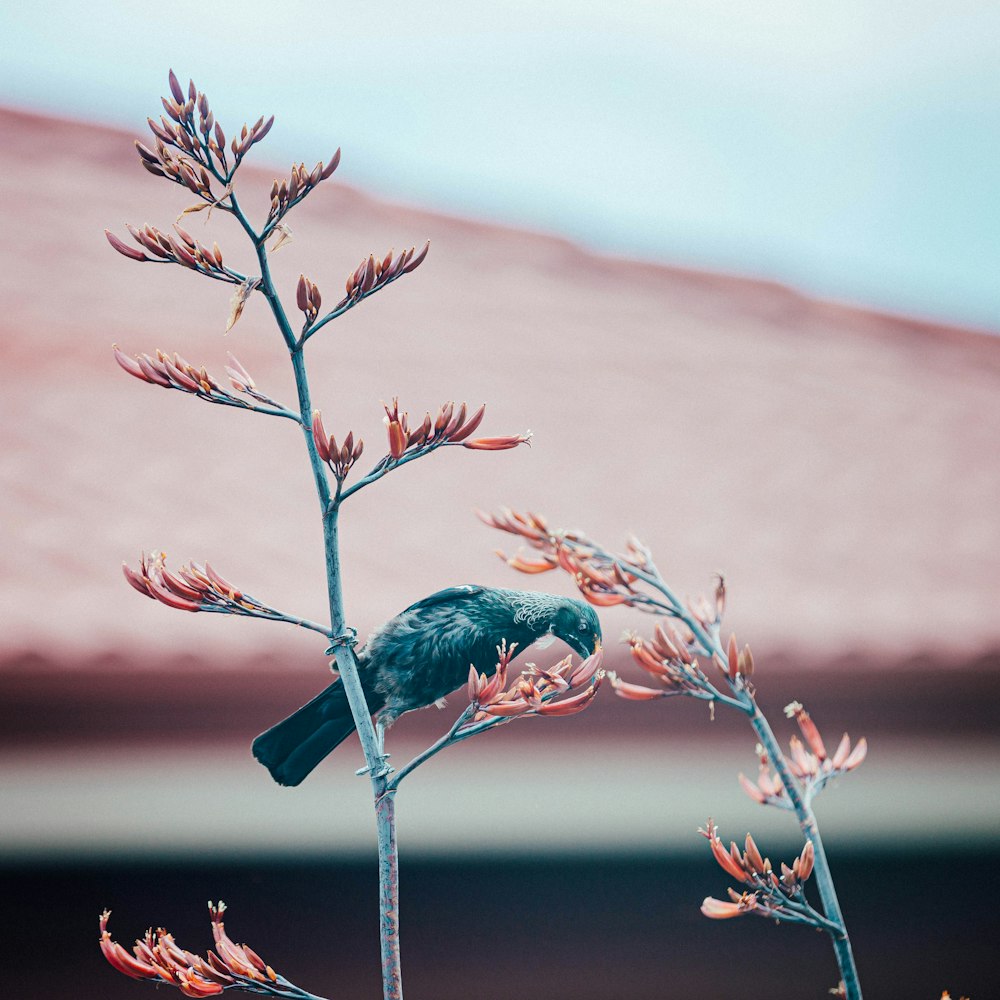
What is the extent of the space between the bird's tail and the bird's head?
14.8 inches

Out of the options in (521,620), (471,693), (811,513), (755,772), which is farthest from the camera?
(811,513)

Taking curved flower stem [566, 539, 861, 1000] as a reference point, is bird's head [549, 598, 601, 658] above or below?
above

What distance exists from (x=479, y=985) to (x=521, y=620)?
184 centimetres

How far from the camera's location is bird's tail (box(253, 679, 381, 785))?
1351mm

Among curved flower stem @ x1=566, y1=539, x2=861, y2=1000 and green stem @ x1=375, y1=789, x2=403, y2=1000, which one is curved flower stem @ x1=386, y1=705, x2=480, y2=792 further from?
curved flower stem @ x1=566, y1=539, x2=861, y2=1000

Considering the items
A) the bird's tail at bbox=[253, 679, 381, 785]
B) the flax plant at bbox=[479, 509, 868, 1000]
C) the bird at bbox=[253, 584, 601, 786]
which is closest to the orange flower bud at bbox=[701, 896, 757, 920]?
the flax plant at bbox=[479, 509, 868, 1000]

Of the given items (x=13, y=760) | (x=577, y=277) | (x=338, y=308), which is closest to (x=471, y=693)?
(x=338, y=308)

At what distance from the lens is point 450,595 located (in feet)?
4.97

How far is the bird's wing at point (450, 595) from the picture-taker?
1.50 meters

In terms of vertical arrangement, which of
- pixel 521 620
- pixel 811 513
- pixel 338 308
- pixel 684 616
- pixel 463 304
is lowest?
Result: pixel 684 616

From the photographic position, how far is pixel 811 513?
3.55 m

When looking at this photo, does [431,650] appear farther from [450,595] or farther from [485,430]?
[485,430]

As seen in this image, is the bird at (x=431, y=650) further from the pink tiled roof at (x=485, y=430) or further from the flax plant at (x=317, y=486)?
the pink tiled roof at (x=485, y=430)

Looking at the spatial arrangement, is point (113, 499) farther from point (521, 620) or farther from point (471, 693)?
point (471, 693)
